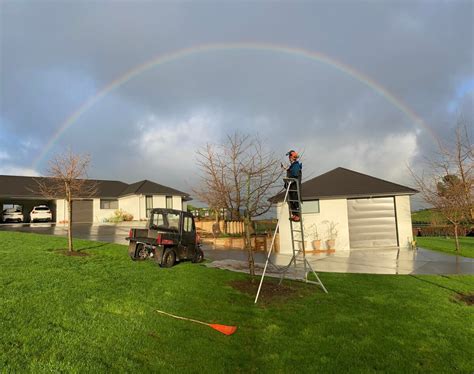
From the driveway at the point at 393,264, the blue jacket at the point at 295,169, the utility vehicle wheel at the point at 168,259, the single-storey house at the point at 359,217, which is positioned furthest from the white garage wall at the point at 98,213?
the blue jacket at the point at 295,169

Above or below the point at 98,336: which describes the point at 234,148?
above

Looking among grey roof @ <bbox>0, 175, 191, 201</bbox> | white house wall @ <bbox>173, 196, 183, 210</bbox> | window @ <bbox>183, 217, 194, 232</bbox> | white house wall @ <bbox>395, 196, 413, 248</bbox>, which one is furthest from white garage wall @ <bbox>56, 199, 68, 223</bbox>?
white house wall @ <bbox>395, 196, 413, 248</bbox>

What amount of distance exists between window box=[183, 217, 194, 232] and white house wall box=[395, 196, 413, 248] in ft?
44.0

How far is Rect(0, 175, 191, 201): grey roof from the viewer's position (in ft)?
112

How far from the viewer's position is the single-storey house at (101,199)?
3469cm

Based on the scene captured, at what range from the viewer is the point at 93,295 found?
22.1 ft

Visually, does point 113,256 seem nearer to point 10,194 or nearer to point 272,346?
point 272,346

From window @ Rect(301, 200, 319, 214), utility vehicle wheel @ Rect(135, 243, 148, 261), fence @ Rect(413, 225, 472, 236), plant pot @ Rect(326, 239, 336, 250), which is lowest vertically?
fence @ Rect(413, 225, 472, 236)

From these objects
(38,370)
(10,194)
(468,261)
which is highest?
(10,194)

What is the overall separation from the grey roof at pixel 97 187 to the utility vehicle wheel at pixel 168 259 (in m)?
24.5

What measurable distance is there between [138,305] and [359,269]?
9090 millimetres

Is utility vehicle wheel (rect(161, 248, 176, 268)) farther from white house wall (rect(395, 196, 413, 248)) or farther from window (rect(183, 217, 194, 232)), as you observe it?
white house wall (rect(395, 196, 413, 248))

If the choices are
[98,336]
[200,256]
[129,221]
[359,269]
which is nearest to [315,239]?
[359,269]

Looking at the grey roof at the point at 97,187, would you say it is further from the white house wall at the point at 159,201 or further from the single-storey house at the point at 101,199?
the white house wall at the point at 159,201
